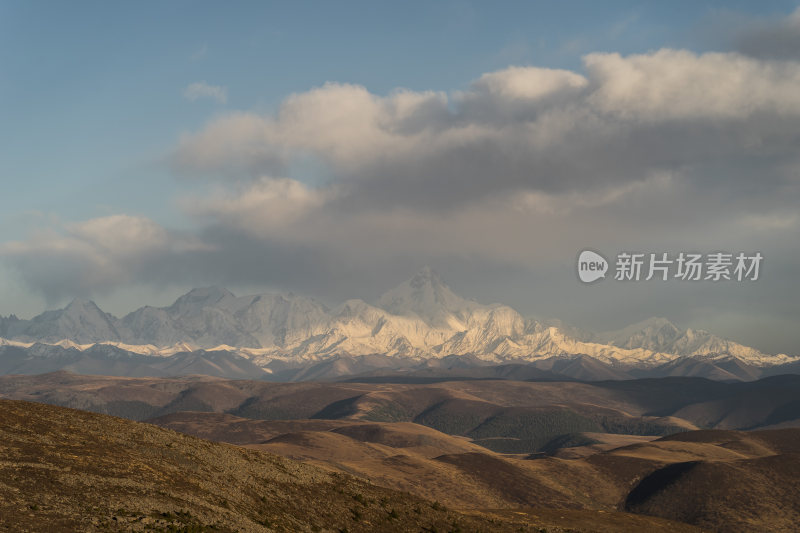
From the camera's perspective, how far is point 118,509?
5400 cm

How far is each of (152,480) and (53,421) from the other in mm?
20502

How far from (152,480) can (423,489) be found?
13792cm

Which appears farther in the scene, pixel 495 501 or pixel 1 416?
pixel 495 501

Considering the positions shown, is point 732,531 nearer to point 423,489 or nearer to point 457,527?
point 423,489

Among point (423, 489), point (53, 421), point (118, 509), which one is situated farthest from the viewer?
point (423, 489)

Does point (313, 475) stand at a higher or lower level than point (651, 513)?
higher

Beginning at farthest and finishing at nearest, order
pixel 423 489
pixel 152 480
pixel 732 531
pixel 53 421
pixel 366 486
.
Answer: pixel 423 489
pixel 732 531
pixel 366 486
pixel 53 421
pixel 152 480

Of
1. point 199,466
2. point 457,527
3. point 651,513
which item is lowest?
point 651,513

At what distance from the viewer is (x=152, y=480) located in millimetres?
63906

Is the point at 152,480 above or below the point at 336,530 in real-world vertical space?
above

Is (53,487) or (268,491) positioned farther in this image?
(268,491)

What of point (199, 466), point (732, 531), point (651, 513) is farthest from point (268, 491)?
point (651, 513)

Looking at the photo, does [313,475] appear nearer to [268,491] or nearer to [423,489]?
[268,491]

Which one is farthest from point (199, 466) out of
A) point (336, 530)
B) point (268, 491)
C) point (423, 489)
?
point (423, 489)
